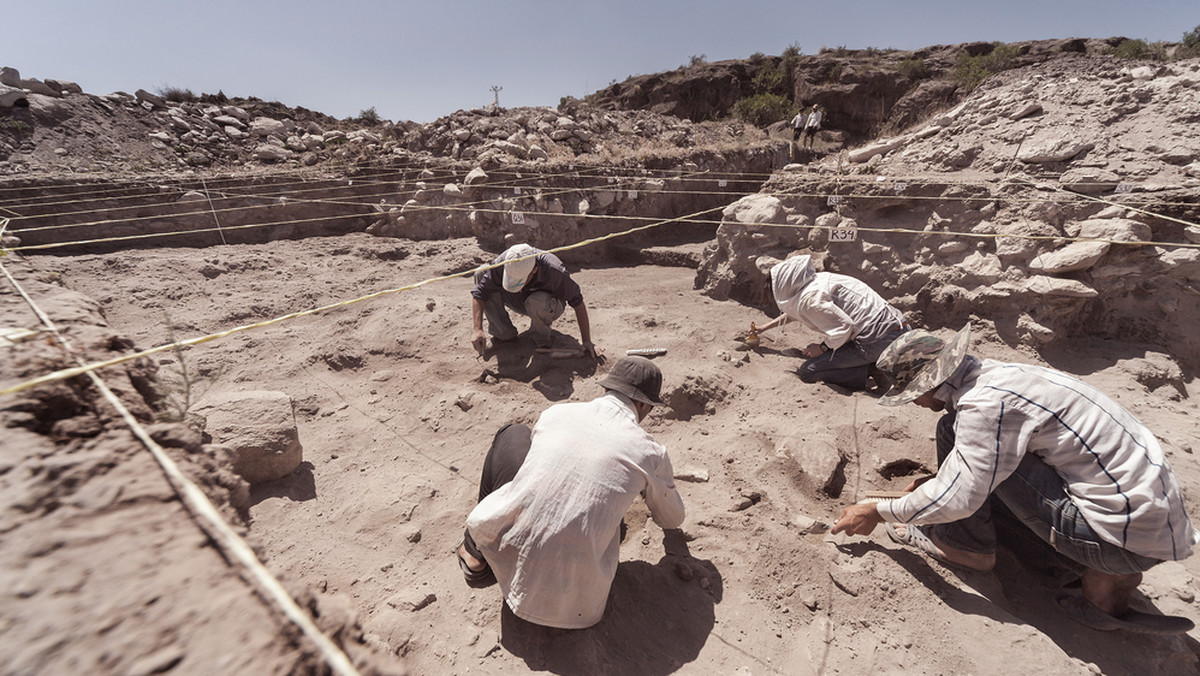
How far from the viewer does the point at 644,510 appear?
8.45 ft

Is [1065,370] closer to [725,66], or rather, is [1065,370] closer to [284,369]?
[284,369]

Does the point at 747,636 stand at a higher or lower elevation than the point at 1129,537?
lower

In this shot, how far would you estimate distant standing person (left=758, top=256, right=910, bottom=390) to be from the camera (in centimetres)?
367

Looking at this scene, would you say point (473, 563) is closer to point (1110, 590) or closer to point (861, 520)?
point (861, 520)

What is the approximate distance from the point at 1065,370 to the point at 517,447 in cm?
446

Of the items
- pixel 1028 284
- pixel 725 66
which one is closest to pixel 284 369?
pixel 1028 284

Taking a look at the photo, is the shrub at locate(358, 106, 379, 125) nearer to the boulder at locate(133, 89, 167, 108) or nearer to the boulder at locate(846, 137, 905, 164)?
the boulder at locate(133, 89, 167, 108)

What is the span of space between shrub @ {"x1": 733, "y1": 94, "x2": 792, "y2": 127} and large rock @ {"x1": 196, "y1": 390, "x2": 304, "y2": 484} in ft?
60.7

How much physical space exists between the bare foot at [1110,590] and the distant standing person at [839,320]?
5.98 ft

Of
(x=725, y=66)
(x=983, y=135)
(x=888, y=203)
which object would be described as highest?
(x=725, y=66)

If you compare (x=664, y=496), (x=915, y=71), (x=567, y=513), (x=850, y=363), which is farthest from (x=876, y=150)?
(x=915, y=71)

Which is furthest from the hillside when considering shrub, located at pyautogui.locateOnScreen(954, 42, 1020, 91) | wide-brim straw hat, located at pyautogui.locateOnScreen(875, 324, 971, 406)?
shrub, located at pyautogui.locateOnScreen(954, 42, 1020, 91)

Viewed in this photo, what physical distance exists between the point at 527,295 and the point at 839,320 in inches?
102

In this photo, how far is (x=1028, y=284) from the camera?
3.93 metres
